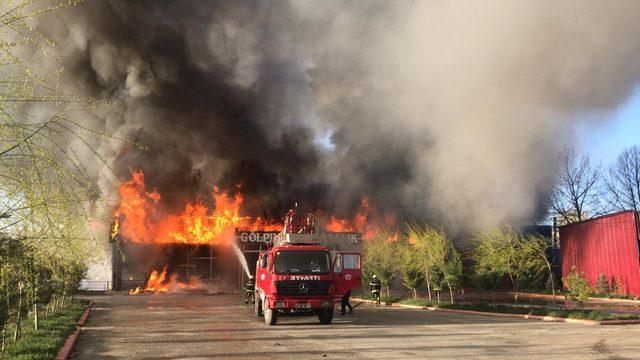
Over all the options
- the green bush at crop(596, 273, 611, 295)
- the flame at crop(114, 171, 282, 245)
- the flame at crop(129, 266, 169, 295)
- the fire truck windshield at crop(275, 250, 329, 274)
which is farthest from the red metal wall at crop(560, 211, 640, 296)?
the flame at crop(129, 266, 169, 295)

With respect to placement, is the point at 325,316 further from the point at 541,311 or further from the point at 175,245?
the point at 175,245

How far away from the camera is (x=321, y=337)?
1262 cm

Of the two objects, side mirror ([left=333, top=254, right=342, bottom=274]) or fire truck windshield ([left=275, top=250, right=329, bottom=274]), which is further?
side mirror ([left=333, top=254, right=342, bottom=274])

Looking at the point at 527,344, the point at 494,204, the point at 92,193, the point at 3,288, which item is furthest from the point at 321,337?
the point at 494,204

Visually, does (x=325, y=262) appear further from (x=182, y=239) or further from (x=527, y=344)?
(x=182, y=239)

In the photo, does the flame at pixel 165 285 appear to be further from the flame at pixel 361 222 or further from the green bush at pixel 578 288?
the green bush at pixel 578 288

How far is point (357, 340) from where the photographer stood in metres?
12.0

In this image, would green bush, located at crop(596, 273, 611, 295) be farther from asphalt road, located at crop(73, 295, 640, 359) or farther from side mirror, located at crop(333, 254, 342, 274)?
side mirror, located at crop(333, 254, 342, 274)

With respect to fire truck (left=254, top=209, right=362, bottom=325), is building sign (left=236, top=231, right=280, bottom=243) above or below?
above

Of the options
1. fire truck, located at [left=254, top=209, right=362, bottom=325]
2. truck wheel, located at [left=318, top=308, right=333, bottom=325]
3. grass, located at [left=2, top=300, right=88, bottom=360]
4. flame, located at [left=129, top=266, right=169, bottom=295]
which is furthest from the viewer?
flame, located at [left=129, top=266, right=169, bottom=295]

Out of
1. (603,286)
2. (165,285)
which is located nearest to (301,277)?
(603,286)

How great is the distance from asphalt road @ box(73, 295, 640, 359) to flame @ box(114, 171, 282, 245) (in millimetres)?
28103

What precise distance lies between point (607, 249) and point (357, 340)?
2848cm

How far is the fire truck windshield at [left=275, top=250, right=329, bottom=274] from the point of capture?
15.4 meters
